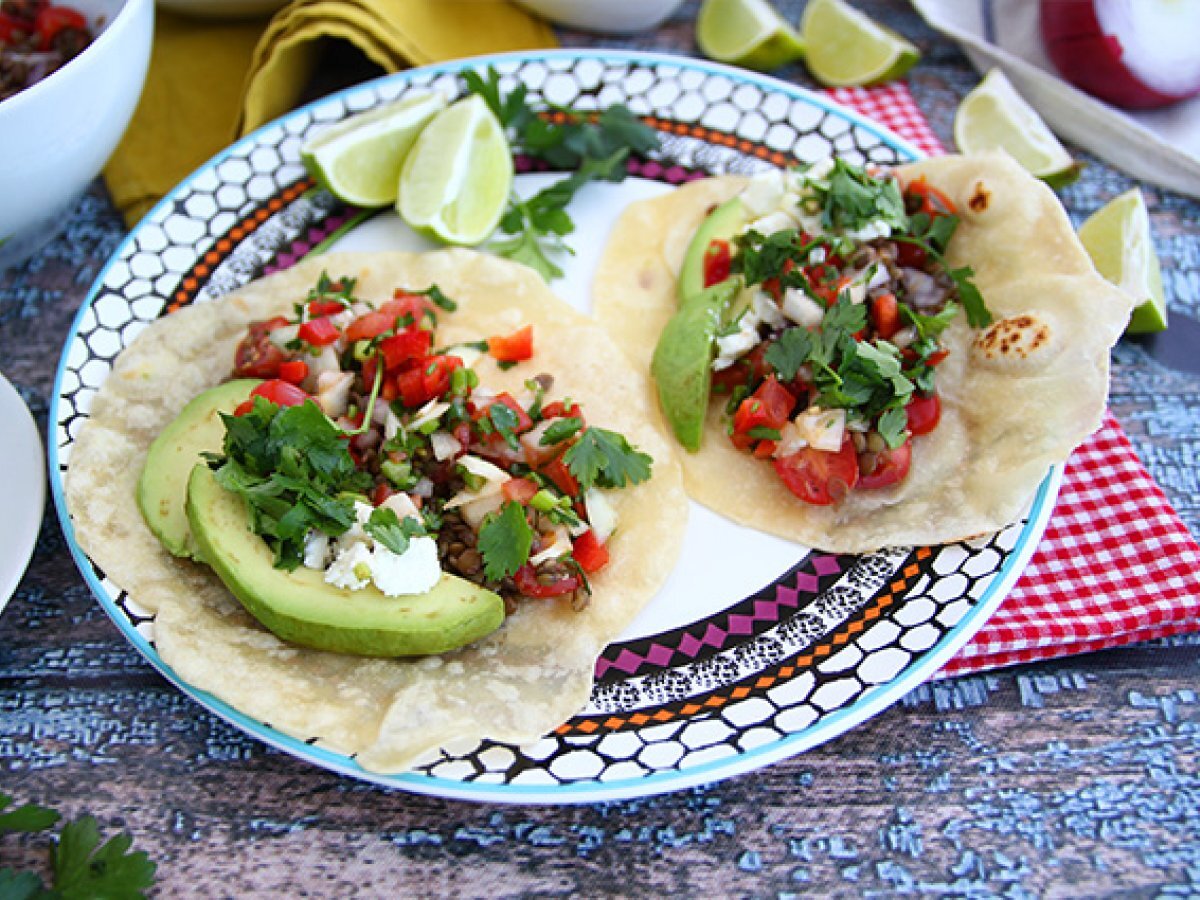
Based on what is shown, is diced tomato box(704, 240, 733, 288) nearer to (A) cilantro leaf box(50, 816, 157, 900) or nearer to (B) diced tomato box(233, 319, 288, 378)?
(B) diced tomato box(233, 319, 288, 378)

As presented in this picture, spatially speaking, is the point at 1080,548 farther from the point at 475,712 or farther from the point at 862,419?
the point at 475,712

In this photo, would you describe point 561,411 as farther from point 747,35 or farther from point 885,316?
point 747,35

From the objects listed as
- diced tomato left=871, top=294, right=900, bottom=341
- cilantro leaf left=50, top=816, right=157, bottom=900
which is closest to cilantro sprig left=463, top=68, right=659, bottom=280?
diced tomato left=871, top=294, right=900, bottom=341

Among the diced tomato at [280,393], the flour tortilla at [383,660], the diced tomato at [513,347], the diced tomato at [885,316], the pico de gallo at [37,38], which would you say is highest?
the pico de gallo at [37,38]

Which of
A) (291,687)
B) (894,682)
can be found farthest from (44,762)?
(894,682)

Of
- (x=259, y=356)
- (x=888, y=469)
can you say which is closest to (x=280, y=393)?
(x=259, y=356)

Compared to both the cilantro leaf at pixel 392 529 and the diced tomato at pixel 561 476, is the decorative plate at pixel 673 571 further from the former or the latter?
the cilantro leaf at pixel 392 529

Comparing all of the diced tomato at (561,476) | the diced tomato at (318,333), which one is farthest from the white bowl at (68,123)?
the diced tomato at (561,476)
